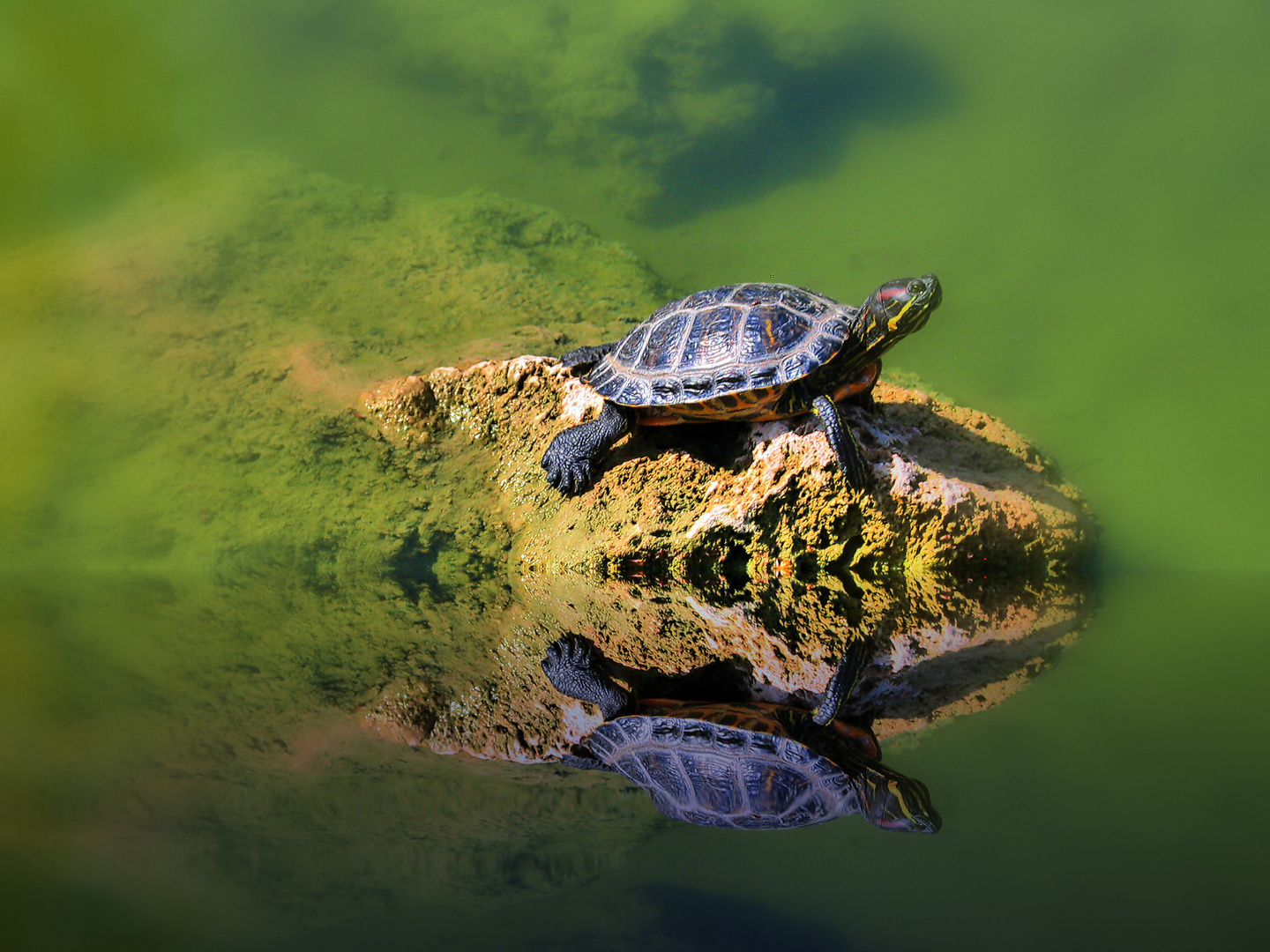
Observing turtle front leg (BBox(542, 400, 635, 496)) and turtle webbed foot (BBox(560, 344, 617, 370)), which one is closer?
turtle front leg (BBox(542, 400, 635, 496))

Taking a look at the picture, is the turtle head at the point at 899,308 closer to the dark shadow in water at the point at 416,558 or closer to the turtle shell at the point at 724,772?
the turtle shell at the point at 724,772

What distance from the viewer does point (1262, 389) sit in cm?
388

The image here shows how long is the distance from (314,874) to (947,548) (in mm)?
2315

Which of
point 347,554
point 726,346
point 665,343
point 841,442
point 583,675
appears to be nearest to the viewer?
point 583,675

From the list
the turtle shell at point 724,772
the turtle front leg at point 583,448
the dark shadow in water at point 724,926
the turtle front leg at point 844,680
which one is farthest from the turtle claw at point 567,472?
the dark shadow in water at point 724,926

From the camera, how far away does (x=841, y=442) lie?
8.31 ft

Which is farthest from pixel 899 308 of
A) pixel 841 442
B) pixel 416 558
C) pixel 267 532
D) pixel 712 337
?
pixel 267 532

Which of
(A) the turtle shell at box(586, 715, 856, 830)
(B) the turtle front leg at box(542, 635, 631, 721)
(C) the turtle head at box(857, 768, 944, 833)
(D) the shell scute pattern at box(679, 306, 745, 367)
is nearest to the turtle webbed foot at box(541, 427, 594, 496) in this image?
(D) the shell scute pattern at box(679, 306, 745, 367)

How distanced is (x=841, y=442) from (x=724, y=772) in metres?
1.61

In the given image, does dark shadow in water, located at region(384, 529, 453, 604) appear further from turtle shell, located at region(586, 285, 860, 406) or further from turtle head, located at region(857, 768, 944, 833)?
turtle head, located at region(857, 768, 944, 833)

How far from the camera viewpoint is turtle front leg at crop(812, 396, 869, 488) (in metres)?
2.53

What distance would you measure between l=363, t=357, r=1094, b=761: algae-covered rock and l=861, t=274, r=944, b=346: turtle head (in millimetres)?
350

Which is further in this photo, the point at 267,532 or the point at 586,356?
the point at 267,532

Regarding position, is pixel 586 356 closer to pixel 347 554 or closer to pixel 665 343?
pixel 665 343
